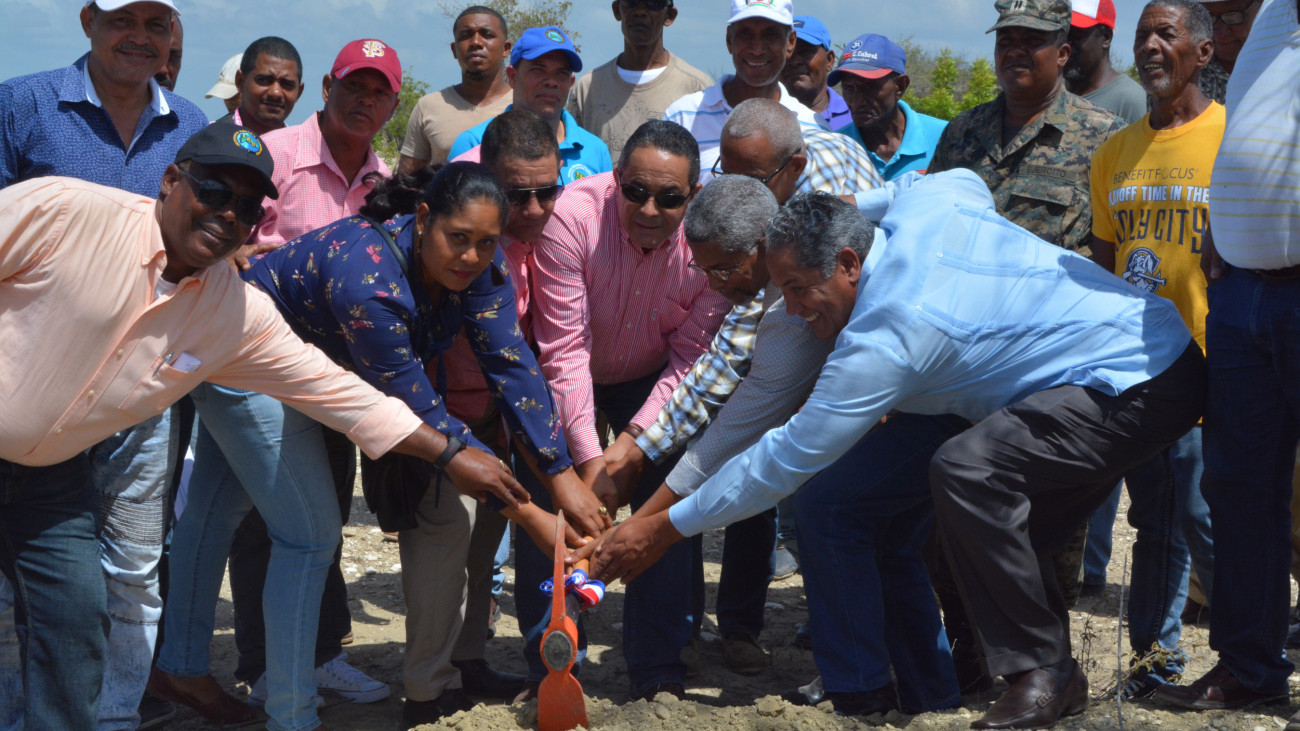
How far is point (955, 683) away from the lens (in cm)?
363

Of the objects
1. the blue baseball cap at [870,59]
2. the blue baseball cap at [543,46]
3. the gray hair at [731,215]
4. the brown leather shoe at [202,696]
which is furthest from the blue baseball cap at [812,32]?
the brown leather shoe at [202,696]

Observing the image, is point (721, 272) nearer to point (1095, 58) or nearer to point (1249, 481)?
point (1249, 481)

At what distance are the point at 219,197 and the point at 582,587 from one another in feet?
5.30

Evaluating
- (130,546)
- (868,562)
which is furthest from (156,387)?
(868,562)

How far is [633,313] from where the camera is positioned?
4.05m

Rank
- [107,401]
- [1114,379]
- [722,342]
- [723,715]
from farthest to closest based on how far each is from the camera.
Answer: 1. [722,342]
2. [723,715]
3. [1114,379]
4. [107,401]

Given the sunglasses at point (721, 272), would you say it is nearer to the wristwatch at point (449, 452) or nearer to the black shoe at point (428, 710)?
the wristwatch at point (449, 452)

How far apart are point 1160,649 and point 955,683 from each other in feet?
2.19

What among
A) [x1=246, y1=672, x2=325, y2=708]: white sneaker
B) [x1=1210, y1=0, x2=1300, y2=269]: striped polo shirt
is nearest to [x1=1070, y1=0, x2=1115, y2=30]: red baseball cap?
[x1=1210, y1=0, x2=1300, y2=269]: striped polo shirt

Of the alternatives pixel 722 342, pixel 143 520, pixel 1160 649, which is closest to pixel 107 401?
pixel 143 520

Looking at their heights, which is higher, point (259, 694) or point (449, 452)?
point (449, 452)

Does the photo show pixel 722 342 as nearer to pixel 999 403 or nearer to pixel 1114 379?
pixel 999 403

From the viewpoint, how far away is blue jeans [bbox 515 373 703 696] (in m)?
3.92

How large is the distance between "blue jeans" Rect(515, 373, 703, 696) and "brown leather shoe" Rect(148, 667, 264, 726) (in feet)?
3.45
